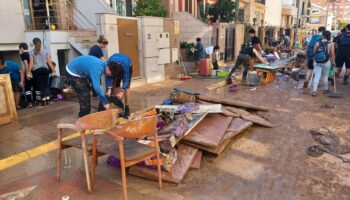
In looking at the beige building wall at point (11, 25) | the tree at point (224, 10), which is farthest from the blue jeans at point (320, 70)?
the tree at point (224, 10)

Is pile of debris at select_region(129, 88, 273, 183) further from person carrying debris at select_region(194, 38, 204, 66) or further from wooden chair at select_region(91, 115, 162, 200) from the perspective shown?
person carrying debris at select_region(194, 38, 204, 66)

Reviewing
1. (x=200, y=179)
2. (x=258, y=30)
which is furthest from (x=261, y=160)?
(x=258, y=30)

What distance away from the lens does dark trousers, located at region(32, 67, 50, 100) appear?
725cm

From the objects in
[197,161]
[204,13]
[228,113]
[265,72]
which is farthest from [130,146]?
[204,13]

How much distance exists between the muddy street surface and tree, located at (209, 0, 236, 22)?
41.6 feet

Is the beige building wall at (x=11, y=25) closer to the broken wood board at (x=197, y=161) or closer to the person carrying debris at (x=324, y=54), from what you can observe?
the broken wood board at (x=197, y=161)

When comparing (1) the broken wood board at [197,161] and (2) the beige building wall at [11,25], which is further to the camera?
(2) the beige building wall at [11,25]

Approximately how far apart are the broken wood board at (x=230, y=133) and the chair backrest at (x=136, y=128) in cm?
137

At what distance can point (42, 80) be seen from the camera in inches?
289

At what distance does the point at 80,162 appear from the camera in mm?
4320

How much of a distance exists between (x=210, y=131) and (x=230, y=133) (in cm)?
40

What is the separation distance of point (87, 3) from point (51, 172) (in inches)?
365

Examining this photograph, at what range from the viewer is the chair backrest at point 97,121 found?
3.30m

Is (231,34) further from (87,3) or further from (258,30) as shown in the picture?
(87,3)
